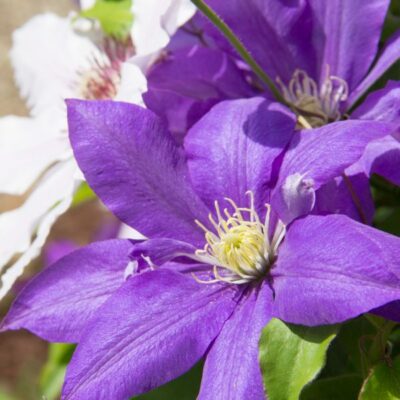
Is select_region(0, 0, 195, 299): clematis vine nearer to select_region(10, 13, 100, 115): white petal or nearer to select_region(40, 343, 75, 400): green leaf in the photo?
select_region(10, 13, 100, 115): white petal

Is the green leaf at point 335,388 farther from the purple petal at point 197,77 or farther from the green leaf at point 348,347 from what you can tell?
the purple petal at point 197,77

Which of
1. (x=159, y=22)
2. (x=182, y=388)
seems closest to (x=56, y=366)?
(x=182, y=388)

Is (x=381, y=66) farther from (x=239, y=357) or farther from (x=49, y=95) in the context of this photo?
(x=49, y=95)

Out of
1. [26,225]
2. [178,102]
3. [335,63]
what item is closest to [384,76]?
[335,63]

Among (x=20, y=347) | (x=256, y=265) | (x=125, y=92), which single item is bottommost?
(x=20, y=347)

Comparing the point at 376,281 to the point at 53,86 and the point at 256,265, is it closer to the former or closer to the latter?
the point at 256,265

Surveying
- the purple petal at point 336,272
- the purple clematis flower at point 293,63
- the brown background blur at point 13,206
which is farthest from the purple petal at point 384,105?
the brown background blur at point 13,206

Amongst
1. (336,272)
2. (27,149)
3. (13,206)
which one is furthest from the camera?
(13,206)
